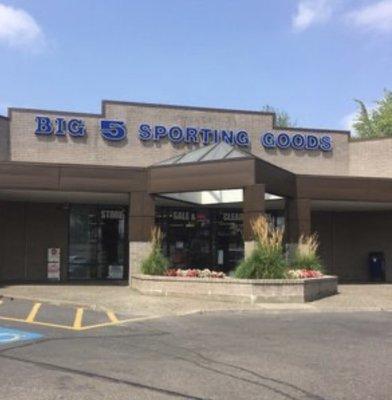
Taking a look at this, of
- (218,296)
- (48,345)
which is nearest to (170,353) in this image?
(48,345)

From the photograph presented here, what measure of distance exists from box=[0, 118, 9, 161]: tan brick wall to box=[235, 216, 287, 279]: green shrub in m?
9.93

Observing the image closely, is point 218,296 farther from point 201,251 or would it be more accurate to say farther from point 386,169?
point 386,169

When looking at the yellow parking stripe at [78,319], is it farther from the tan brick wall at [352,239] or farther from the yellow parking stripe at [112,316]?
the tan brick wall at [352,239]

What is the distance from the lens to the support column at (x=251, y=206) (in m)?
19.6

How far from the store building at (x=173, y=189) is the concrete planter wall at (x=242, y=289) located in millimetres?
1937

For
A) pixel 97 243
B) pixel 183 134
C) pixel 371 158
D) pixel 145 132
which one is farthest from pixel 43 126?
pixel 371 158

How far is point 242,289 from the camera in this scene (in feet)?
59.1

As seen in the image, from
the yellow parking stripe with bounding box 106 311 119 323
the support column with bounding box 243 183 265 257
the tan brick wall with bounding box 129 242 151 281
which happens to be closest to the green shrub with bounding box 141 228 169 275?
the tan brick wall with bounding box 129 242 151 281

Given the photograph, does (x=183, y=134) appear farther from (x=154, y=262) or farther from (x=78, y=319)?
(x=78, y=319)

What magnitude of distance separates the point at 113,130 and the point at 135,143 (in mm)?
962

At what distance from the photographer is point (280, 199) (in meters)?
24.4

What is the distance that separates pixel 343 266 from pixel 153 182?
407 inches

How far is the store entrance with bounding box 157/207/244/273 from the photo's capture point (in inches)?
1024

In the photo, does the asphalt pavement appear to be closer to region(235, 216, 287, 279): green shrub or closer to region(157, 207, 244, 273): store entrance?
region(235, 216, 287, 279): green shrub
